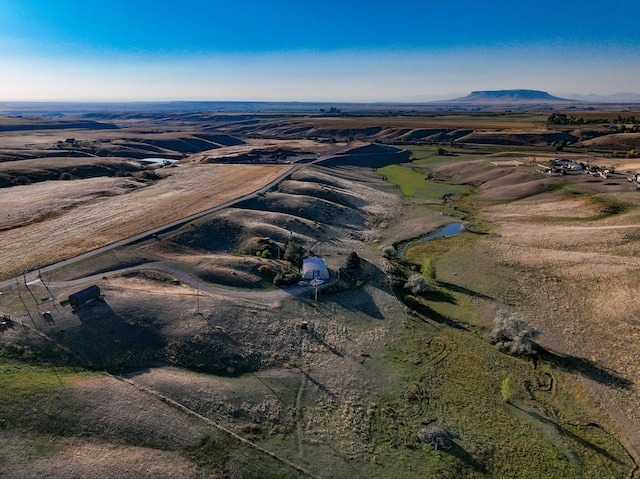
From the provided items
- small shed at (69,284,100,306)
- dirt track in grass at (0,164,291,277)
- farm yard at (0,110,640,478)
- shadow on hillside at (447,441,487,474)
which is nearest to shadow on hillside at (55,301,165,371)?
farm yard at (0,110,640,478)

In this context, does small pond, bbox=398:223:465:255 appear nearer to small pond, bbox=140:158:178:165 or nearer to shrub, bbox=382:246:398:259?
shrub, bbox=382:246:398:259

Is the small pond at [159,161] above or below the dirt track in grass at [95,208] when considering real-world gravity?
above

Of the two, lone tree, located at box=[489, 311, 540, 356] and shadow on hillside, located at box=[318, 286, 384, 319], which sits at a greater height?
shadow on hillside, located at box=[318, 286, 384, 319]

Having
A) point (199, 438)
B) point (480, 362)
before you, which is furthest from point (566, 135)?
point (199, 438)

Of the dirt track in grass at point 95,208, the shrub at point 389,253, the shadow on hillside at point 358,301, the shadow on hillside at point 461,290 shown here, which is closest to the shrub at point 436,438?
the shadow on hillside at point 358,301

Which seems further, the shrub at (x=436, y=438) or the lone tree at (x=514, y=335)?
the lone tree at (x=514, y=335)

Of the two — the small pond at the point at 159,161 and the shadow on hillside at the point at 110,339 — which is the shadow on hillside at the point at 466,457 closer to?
the shadow on hillside at the point at 110,339
